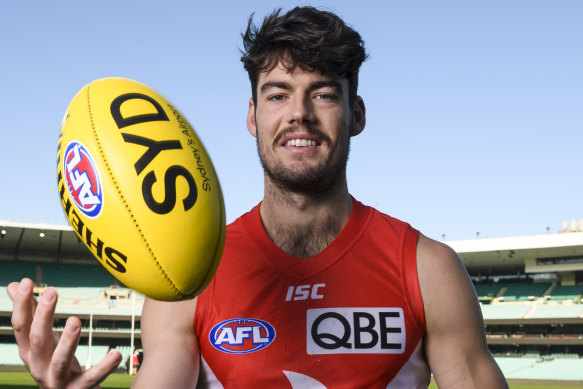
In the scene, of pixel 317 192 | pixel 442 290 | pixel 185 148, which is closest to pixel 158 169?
pixel 185 148

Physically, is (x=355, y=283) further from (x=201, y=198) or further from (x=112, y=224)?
(x=112, y=224)

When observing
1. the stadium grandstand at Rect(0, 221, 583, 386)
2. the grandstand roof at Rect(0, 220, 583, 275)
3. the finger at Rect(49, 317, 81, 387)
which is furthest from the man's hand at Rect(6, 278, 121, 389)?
the grandstand roof at Rect(0, 220, 583, 275)

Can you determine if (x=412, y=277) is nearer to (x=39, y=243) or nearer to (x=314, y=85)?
(x=314, y=85)

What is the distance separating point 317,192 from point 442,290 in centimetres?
66

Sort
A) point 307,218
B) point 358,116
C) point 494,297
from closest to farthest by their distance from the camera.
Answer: point 307,218 → point 358,116 → point 494,297

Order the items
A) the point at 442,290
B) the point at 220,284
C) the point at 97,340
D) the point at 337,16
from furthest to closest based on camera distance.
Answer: the point at 97,340 < the point at 337,16 < the point at 220,284 < the point at 442,290

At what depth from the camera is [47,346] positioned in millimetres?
1719

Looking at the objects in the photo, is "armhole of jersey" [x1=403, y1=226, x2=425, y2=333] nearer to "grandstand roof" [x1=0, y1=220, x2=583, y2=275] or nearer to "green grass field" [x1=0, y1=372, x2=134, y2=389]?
"green grass field" [x1=0, y1=372, x2=134, y2=389]

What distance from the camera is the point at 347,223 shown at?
8.91ft

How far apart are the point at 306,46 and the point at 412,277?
104 centimetres

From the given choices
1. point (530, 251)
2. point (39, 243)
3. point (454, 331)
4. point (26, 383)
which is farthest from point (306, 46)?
point (39, 243)

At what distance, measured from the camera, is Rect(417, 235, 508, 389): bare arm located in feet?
7.84

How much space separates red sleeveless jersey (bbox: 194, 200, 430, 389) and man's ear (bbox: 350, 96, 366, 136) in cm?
44

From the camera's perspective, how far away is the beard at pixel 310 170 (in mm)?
2498
